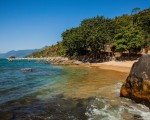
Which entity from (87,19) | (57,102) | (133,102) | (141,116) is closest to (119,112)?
(141,116)

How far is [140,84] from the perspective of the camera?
1563cm

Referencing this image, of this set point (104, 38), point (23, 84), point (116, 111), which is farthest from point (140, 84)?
point (104, 38)

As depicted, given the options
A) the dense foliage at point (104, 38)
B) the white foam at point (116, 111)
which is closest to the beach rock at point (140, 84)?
the white foam at point (116, 111)

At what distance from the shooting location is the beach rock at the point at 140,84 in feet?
49.9

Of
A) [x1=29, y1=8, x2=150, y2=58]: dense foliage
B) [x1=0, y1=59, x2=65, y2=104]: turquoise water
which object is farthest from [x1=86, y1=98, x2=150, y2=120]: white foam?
[x1=29, y1=8, x2=150, y2=58]: dense foliage

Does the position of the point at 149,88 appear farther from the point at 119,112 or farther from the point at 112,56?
the point at 112,56

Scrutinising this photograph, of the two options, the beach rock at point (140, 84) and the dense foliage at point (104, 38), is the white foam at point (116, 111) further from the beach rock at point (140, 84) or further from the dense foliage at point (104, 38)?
the dense foliage at point (104, 38)

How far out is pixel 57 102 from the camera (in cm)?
1734

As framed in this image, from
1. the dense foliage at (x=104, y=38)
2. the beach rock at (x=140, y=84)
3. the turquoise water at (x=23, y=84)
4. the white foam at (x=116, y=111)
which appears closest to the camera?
the white foam at (x=116, y=111)

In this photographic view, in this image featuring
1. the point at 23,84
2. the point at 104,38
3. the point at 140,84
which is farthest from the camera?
the point at 104,38

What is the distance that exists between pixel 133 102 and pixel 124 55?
55.7 metres

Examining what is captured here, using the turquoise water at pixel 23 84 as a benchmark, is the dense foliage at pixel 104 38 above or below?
above

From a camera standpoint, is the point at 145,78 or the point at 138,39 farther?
the point at 138,39

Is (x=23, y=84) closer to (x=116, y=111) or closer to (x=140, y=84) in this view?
(x=116, y=111)
